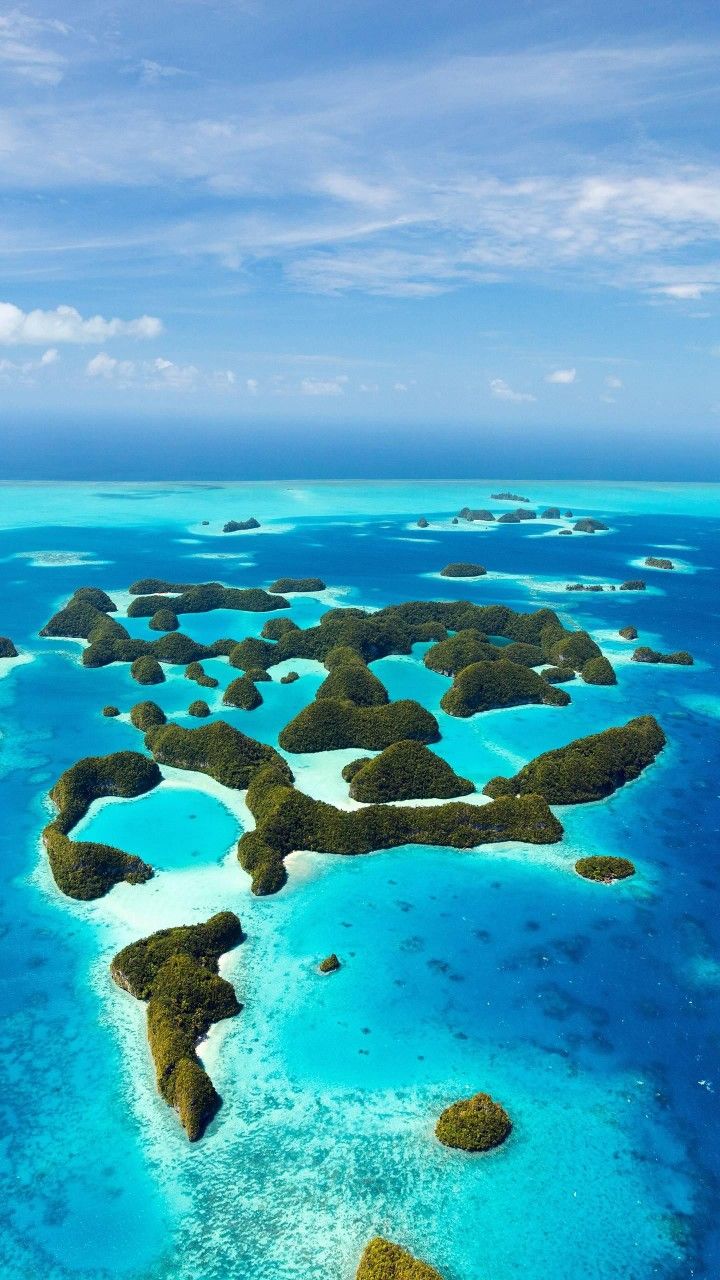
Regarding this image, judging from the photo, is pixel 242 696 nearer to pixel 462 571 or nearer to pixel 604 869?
pixel 604 869

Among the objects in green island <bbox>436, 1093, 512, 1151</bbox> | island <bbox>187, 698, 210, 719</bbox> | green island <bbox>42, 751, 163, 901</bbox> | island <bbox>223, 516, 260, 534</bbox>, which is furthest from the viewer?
island <bbox>223, 516, 260, 534</bbox>

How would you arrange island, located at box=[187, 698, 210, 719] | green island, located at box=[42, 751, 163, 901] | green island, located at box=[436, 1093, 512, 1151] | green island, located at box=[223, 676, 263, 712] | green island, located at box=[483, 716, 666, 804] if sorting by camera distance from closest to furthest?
green island, located at box=[436, 1093, 512, 1151] < green island, located at box=[42, 751, 163, 901] < green island, located at box=[483, 716, 666, 804] < island, located at box=[187, 698, 210, 719] < green island, located at box=[223, 676, 263, 712]

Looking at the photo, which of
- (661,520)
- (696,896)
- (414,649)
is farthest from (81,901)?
(661,520)

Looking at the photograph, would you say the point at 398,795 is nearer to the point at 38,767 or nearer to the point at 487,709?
the point at 487,709

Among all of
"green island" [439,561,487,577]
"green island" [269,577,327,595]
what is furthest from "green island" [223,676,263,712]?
"green island" [439,561,487,577]

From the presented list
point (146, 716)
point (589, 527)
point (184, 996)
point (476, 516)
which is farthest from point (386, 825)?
point (476, 516)

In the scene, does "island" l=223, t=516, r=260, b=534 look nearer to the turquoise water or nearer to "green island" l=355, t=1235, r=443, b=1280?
the turquoise water
